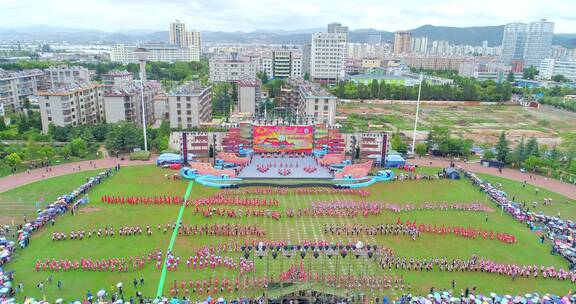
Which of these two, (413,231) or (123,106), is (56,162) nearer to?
(123,106)

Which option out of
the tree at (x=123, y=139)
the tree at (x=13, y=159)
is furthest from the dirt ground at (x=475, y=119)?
the tree at (x=13, y=159)

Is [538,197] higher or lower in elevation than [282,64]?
lower

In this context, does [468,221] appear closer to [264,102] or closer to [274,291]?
[274,291]

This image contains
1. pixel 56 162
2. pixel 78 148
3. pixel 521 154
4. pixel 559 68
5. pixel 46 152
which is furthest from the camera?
pixel 559 68

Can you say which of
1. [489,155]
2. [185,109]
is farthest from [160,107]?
[489,155]

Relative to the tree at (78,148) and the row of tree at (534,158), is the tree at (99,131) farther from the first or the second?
the row of tree at (534,158)

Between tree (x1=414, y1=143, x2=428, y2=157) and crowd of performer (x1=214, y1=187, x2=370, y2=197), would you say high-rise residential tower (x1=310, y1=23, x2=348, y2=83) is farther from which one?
Answer: crowd of performer (x1=214, y1=187, x2=370, y2=197)

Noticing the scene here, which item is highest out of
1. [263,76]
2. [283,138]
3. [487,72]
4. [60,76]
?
[487,72]
